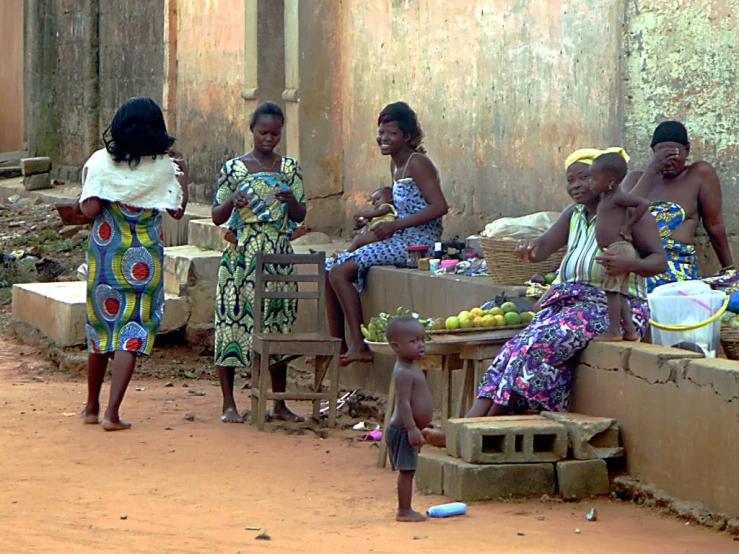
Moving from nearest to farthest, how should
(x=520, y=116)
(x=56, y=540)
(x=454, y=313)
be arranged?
(x=56, y=540), (x=454, y=313), (x=520, y=116)

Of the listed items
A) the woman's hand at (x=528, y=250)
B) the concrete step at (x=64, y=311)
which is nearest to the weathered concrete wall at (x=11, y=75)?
the concrete step at (x=64, y=311)

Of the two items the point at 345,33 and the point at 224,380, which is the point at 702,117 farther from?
the point at 345,33

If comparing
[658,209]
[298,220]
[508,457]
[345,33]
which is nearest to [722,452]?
[508,457]

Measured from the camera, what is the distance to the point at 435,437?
6.62 meters

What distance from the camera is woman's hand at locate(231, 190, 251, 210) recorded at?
27.7 feet

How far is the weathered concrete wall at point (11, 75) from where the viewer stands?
2228 cm

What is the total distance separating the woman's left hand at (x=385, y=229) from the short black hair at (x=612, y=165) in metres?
2.34

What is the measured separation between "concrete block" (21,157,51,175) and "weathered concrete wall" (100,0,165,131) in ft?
3.25

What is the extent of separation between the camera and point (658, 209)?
771cm

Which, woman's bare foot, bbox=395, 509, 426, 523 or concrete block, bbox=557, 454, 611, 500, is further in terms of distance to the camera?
concrete block, bbox=557, 454, 611, 500

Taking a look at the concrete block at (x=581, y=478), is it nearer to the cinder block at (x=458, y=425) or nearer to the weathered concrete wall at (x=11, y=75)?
the cinder block at (x=458, y=425)

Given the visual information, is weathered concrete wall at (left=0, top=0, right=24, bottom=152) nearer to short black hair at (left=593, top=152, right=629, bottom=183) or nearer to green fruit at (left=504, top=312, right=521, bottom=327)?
green fruit at (left=504, top=312, right=521, bottom=327)

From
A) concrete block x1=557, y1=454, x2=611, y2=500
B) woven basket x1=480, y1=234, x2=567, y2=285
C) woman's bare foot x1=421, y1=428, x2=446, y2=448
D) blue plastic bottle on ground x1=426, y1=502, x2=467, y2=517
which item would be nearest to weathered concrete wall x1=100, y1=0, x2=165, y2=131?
woven basket x1=480, y1=234, x2=567, y2=285

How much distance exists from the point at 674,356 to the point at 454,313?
232 centimetres
